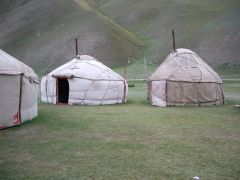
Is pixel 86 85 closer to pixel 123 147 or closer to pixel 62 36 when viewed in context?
pixel 123 147

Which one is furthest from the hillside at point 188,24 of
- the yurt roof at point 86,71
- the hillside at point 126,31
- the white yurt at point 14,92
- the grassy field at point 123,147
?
the white yurt at point 14,92

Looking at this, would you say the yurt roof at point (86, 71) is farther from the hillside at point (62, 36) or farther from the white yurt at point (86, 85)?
the hillside at point (62, 36)

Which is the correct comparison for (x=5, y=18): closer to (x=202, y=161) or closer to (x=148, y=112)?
(x=148, y=112)

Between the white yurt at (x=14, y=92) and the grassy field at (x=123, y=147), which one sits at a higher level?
the white yurt at (x=14, y=92)

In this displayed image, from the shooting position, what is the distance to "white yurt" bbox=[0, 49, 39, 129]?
7570 mm

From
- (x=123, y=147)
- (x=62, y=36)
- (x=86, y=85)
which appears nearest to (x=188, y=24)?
(x=62, y=36)

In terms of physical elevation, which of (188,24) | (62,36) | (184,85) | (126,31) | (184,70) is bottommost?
(184,85)

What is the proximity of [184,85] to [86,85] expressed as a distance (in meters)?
3.68

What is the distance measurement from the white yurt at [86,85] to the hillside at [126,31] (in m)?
22.1

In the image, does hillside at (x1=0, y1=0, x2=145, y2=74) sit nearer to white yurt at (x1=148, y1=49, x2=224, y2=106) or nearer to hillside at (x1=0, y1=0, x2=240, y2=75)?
hillside at (x1=0, y1=0, x2=240, y2=75)

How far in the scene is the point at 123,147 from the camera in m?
5.83

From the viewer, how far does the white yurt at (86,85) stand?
41.3 ft

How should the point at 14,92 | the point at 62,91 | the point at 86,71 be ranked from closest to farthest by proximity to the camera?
1. the point at 14,92
2. the point at 86,71
3. the point at 62,91

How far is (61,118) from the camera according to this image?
914 centimetres
